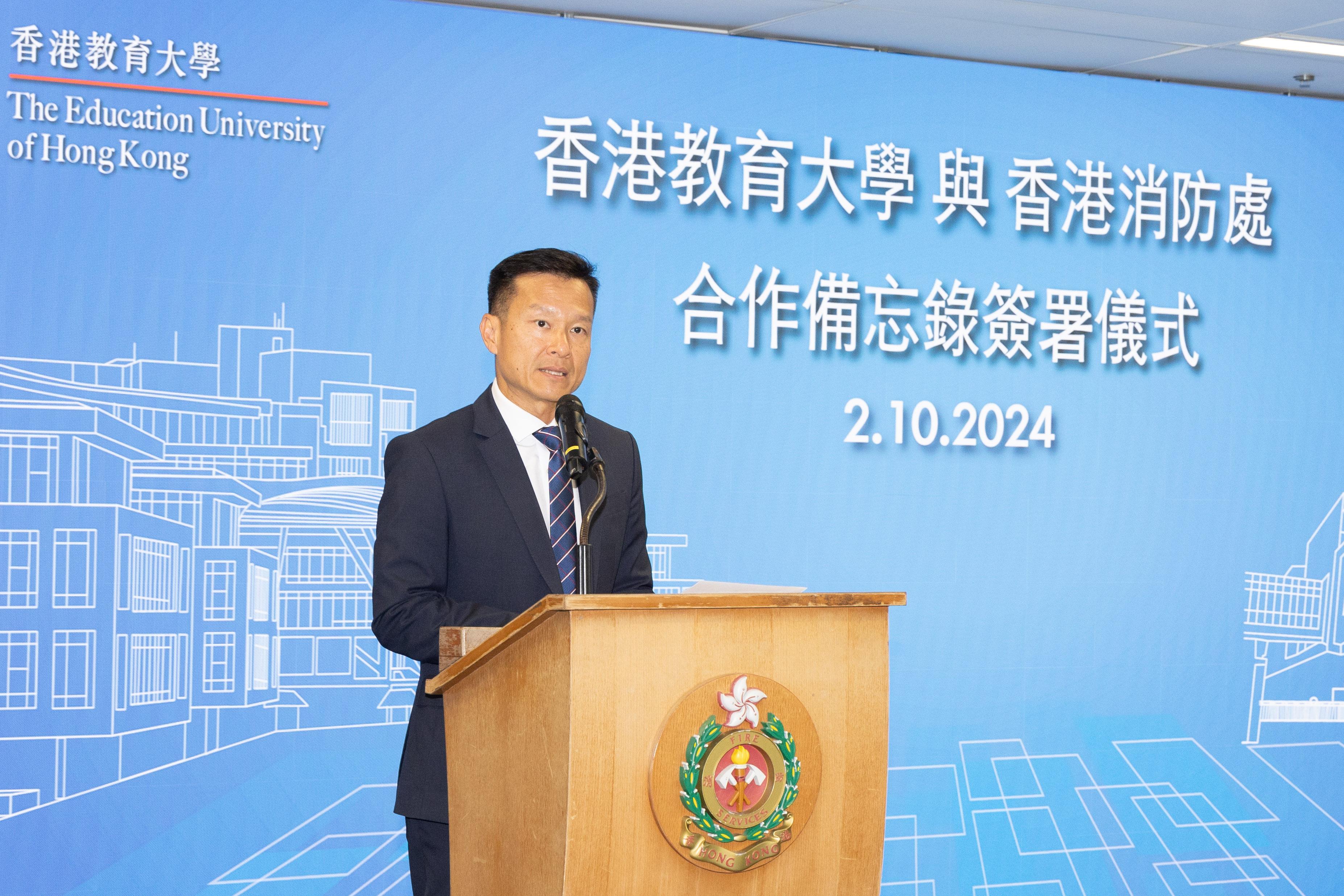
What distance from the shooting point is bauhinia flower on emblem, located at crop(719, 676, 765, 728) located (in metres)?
1.61

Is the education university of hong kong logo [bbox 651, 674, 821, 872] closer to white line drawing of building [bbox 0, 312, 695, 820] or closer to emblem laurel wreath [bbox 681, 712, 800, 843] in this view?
emblem laurel wreath [bbox 681, 712, 800, 843]

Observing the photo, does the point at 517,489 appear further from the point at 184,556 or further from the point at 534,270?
the point at 184,556

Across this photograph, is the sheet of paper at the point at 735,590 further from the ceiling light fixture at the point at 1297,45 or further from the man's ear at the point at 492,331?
the ceiling light fixture at the point at 1297,45

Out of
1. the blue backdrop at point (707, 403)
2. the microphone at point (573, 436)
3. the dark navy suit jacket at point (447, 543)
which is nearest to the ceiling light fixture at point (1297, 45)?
the blue backdrop at point (707, 403)

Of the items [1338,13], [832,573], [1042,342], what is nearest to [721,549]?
[832,573]

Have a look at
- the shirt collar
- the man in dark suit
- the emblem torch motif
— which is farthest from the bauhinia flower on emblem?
the shirt collar

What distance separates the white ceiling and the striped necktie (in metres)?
1.82

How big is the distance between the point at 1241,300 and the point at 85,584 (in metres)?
3.54

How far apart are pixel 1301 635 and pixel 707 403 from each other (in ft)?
6.99

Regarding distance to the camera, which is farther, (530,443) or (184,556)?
(184,556)

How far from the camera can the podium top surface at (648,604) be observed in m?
1.54

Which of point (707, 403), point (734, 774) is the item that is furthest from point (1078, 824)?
point (734, 774)

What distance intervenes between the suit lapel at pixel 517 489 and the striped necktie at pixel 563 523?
0.01 m

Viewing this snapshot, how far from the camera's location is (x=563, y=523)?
7.09 ft
